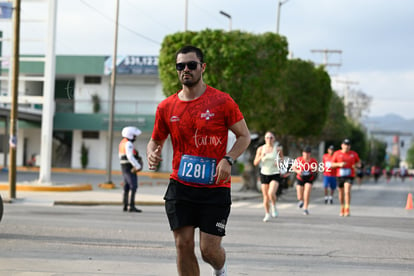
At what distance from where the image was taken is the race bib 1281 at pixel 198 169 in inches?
225

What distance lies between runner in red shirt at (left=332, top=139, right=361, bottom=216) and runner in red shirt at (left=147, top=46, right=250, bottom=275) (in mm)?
11563

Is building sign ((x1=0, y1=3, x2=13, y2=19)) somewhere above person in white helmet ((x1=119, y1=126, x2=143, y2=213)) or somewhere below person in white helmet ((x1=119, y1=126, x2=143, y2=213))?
above

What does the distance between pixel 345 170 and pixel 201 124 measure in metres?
11.8

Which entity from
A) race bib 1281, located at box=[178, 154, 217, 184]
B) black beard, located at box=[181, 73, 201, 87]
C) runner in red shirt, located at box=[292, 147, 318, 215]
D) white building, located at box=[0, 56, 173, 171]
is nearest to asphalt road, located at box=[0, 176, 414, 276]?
runner in red shirt, located at box=[292, 147, 318, 215]

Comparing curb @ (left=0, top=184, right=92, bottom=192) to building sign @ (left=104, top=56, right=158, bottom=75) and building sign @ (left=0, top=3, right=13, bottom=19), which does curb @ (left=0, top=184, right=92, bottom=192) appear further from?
building sign @ (left=104, top=56, right=158, bottom=75)

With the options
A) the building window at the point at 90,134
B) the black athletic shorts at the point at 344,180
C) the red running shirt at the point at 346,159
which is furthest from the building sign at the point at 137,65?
the black athletic shorts at the point at 344,180

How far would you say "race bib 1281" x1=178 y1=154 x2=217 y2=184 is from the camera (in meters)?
5.71

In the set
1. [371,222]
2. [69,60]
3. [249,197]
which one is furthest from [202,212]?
[69,60]

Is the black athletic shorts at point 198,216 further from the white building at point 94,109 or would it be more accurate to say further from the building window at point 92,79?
the building window at point 92,79

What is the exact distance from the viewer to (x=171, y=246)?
33.9 feet

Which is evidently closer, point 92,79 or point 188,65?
point 188,65

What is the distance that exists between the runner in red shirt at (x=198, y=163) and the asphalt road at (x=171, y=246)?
2.23 m

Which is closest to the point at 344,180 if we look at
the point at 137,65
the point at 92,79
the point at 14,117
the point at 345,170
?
the point at 345,170

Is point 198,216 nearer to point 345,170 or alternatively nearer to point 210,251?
point 210,251
